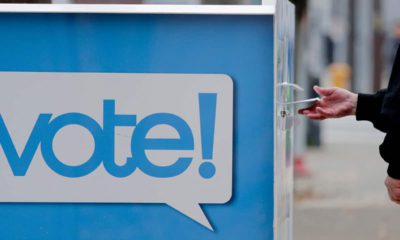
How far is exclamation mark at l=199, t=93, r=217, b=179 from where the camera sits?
13.6 feet

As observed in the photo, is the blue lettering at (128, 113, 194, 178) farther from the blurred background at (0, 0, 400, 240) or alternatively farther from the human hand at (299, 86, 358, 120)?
the human hand at (299, 86, 358, 120)

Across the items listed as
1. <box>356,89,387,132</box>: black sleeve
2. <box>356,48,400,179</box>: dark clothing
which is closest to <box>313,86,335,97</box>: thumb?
<box>356,89,387,132</box>: black sleeve

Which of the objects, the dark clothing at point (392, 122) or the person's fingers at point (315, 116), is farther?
the person's fingers at point (315, 116)

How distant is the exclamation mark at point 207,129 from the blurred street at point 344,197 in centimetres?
494

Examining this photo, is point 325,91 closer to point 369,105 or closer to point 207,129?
point 369,105

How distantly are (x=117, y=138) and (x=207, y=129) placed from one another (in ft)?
1.08

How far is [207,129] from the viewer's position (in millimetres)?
4145

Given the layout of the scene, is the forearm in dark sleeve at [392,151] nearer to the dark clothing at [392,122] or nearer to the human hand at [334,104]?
the dark clothing at [392,122]

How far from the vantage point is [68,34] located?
4195 millimetres

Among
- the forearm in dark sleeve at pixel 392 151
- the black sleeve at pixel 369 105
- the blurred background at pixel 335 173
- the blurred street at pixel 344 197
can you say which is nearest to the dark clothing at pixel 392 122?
the forearm in dark sleeve at pixel 392 151

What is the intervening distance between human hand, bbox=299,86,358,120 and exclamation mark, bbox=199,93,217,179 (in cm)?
53

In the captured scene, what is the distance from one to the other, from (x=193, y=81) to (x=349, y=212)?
6.82 metres

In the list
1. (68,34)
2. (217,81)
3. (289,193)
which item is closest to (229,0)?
(217,81)

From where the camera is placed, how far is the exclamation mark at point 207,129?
4.14 metres
